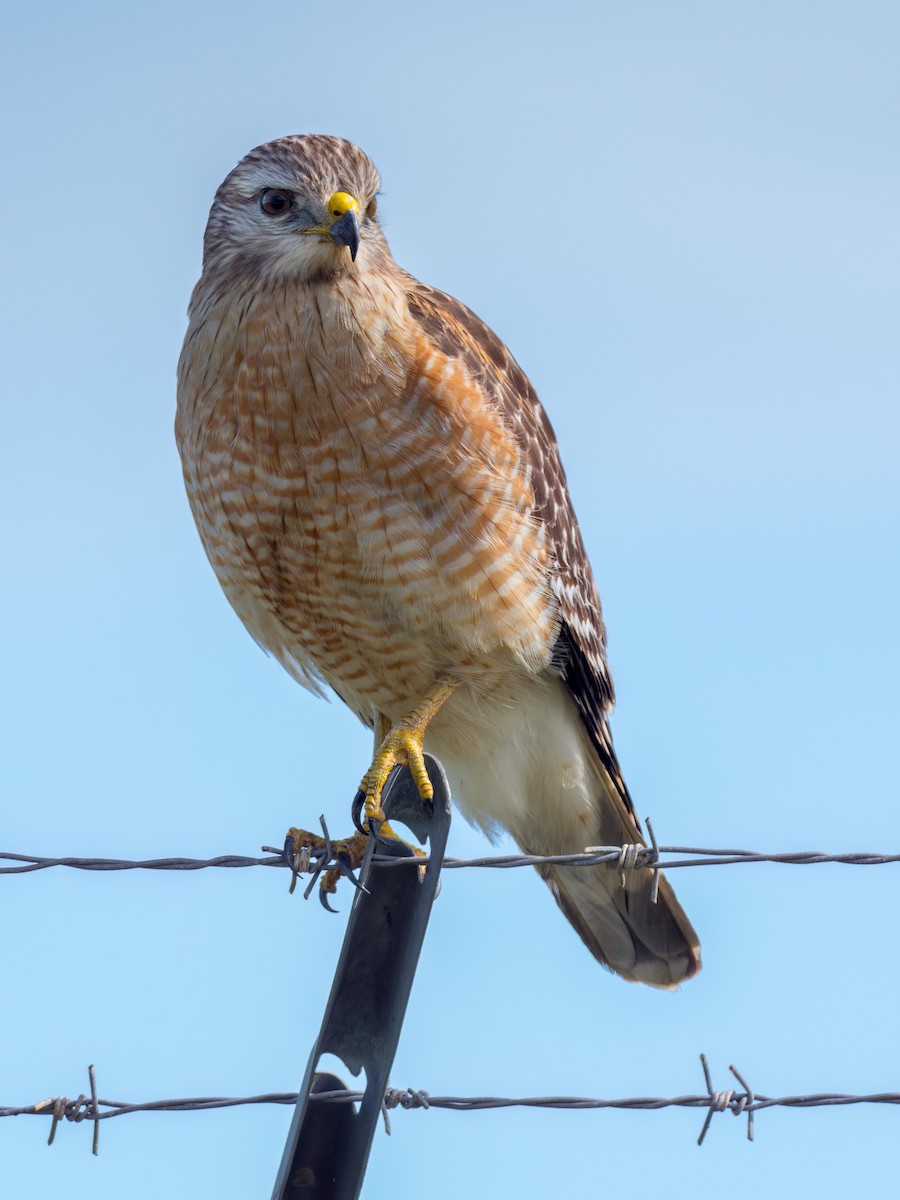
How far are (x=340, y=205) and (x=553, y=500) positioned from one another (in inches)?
46.7

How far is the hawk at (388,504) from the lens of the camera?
458 cm

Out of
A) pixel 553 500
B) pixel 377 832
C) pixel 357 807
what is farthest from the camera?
pixel 553 500

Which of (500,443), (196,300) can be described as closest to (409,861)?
(500,443)

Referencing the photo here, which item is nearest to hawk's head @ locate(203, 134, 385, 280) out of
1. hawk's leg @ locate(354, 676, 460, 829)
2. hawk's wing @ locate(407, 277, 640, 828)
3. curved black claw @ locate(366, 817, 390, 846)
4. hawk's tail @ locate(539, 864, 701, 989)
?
hawk's wing @ locate(407, 277, 640, 828)

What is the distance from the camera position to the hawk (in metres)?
4.58

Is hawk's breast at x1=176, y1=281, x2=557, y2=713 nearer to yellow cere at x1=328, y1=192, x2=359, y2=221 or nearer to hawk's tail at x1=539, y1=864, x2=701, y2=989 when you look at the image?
yellow cere at x1=328, y1=192, x2=359, y2=221

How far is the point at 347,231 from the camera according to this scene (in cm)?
468

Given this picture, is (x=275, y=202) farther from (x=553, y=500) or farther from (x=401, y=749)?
(x=401, y=749)

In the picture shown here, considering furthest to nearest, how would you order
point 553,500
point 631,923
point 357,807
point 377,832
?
1. point 631,923
2. point 553,500
3. point 357,807
4. point 377,832

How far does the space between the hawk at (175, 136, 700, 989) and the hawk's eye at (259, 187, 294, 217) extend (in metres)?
0.01

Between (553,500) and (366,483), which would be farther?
(553,500)

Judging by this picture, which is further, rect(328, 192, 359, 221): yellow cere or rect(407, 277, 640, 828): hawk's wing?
rect(407, 277, 640, 828): hawk's wing

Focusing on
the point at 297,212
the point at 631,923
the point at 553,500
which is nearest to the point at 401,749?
the point at 553,500

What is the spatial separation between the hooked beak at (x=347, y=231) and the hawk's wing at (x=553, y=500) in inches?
13.2
